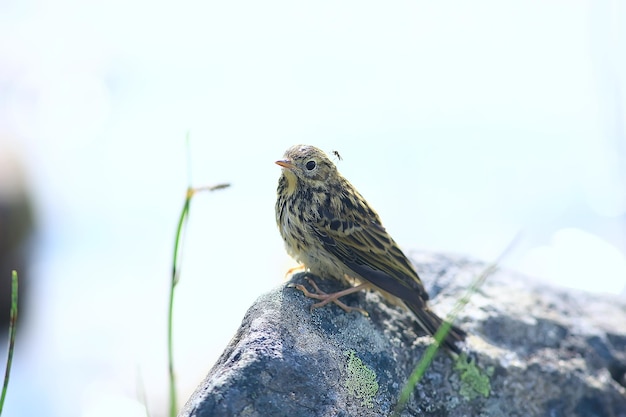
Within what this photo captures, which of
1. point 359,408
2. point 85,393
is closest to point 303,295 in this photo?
point 359,408

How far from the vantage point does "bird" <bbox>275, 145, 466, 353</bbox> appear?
5.17 metres

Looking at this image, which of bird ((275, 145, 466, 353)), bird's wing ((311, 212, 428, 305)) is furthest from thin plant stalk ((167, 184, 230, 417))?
bird's wing ((311, 212, 428, 305))

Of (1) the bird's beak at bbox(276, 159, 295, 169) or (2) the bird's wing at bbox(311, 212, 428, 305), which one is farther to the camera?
(1) the bird's beak at bbox(276, 159, 295, 169)

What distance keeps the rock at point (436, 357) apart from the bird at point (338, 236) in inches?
5.8

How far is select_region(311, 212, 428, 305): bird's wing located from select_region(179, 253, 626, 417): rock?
0.19 m

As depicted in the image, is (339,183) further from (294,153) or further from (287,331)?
(287,331)

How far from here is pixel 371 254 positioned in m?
5.29

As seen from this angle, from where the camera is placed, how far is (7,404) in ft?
28.5

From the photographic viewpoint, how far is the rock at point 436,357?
4.07 meters

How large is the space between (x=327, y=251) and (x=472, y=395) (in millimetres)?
1299

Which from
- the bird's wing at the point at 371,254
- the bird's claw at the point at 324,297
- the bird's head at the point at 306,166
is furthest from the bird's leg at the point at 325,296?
the bird's head at the point at 306,166

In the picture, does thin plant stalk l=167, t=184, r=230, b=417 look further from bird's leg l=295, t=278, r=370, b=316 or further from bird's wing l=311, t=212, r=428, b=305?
bird's wing l=311, t=212, r=428, b=305

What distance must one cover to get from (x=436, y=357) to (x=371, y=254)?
80 centimetres

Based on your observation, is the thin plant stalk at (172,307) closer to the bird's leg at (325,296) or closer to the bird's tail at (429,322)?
the bird's leg at (325,296)
